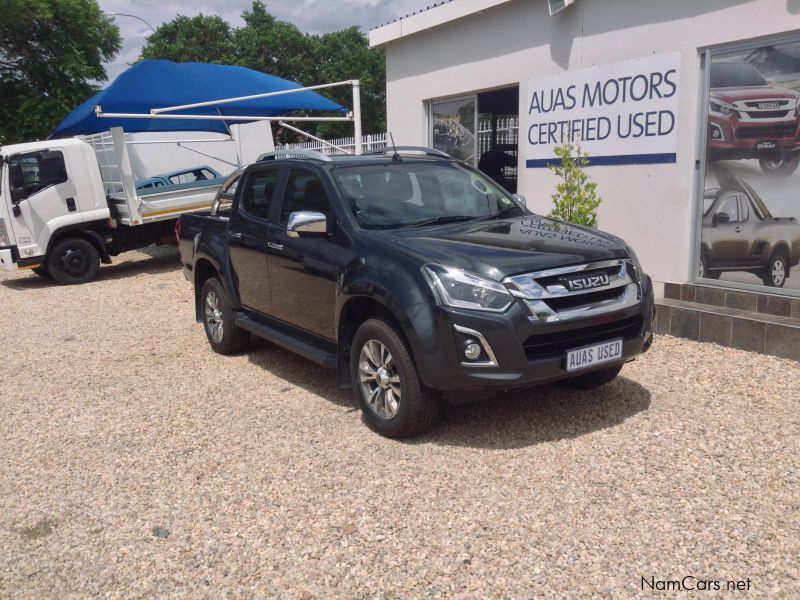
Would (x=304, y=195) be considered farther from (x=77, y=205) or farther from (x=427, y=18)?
(x=77, y=205)

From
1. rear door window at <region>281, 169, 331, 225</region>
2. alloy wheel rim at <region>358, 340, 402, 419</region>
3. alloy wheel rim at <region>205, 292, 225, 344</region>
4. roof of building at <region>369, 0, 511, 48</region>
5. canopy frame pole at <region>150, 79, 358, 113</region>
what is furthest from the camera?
canopy frame pole at <region>150, 79, 358, 113</region>

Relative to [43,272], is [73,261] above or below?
above

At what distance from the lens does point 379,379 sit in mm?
4590

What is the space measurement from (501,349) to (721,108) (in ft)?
14.0

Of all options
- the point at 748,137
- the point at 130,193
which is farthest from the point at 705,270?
the point at 130,193

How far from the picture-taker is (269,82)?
13438mm

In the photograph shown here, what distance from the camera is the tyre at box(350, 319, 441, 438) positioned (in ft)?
14.2

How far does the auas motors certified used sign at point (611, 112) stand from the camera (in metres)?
7.24

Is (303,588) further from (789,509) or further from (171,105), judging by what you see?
(171,105)

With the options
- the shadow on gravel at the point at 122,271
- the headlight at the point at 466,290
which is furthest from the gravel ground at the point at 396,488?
the shadow on gravel at the point at 122,271

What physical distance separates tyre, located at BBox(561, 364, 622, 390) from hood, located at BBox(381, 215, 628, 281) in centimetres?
93

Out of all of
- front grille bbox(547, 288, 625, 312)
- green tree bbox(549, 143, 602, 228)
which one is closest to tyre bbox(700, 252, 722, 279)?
green tree bbox(549, 143, 602, 228)

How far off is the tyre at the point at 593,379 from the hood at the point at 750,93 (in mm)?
3097

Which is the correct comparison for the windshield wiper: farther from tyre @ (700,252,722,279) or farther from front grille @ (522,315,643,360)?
tyre @ (700,252,722,279)
